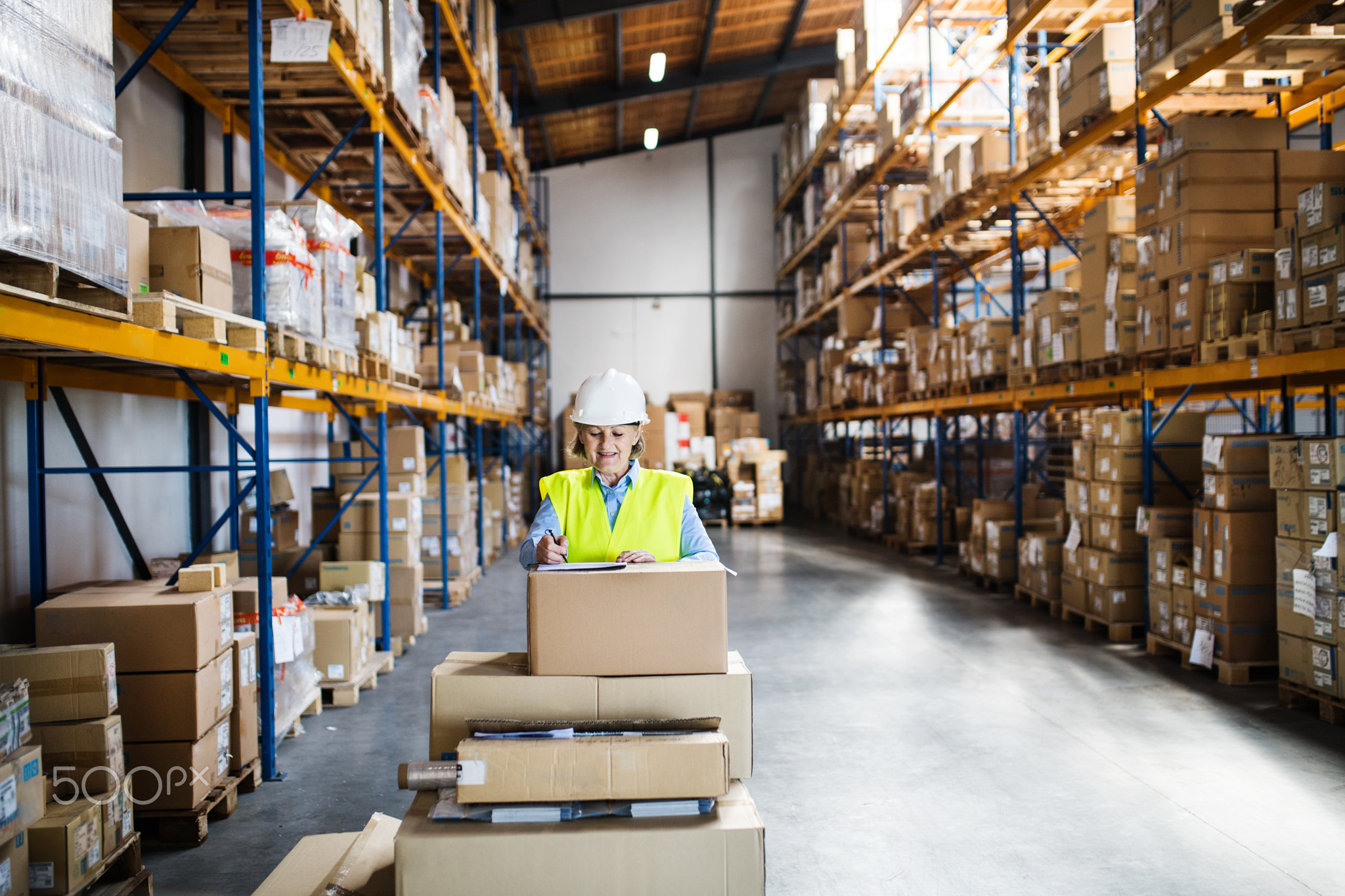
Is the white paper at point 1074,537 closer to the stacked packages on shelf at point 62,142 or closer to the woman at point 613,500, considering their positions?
the woman at point 613,500

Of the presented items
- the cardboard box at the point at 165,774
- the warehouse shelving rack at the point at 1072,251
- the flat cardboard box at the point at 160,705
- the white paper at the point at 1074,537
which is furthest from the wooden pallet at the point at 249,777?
the white paper at the point at 1074,537

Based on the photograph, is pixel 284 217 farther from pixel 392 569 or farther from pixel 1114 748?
pixel 1114 748

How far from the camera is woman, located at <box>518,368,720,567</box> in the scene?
2.86 metres

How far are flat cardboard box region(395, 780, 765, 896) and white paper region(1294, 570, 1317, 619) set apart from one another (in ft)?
14.2

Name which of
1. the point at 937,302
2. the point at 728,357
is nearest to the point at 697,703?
the point at 937,302

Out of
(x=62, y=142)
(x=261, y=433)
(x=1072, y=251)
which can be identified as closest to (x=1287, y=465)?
(x=1072, y=251)

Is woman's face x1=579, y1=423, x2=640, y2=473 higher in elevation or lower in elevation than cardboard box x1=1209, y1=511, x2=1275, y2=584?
higher

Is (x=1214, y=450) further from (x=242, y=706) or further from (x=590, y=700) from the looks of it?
(x=242, y=706)

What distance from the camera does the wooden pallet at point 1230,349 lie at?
530 centimetres

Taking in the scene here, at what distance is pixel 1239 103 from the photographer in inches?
262

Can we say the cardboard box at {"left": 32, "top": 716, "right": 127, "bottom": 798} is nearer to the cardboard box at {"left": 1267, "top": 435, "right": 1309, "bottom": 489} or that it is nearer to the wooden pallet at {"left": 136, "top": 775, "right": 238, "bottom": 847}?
the wooden pallet at {"left": 136, "top": 775, "right": 238, "bottom": 847}

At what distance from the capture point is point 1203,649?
5.73 m

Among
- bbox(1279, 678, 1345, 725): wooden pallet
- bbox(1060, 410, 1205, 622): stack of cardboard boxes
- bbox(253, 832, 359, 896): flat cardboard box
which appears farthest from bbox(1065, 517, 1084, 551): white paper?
bbox(253, 832, 359, 896): flat cardboard box

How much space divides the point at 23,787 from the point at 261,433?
1.87m
